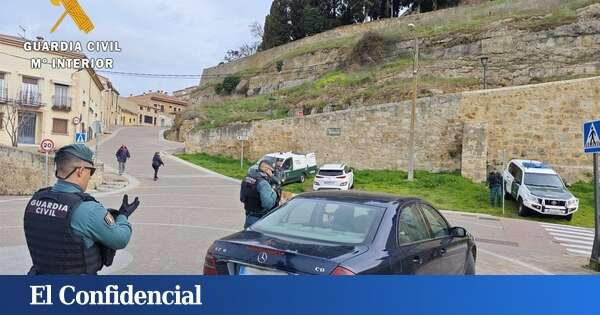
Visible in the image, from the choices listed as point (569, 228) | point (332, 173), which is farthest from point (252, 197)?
point (332, 173)

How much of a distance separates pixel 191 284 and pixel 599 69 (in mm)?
37099

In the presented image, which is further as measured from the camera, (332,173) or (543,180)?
(332,173)

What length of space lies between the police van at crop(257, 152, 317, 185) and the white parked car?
233 cm

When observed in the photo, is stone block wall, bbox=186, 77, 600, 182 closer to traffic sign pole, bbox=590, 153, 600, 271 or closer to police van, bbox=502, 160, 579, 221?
police van, bbox=502, 160, 579, 221

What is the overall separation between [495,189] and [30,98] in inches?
1411

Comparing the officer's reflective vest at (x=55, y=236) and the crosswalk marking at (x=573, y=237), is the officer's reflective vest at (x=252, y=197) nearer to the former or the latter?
the officer's reflective vest at (x=55, y=236)

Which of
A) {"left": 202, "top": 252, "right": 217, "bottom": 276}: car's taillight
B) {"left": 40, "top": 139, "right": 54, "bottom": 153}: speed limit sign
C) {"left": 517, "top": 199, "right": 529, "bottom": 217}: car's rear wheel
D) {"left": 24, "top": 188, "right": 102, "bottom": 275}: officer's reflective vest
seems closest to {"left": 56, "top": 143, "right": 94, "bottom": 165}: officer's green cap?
{"left": 24, "top": 188, "right": 102, "bottom": 275}: officer's reflective vest

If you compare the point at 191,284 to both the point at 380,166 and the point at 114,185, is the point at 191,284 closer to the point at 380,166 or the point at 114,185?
the point at 114,185

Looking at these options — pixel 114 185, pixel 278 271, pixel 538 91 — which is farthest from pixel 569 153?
pixel 278 271

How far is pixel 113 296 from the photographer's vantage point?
9.61ft

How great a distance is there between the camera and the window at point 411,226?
14.6ft

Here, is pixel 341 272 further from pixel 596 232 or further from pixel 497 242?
pixel 497 242

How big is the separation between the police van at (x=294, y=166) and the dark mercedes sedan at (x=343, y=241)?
766 inches

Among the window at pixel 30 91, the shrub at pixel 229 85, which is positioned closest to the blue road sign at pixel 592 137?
the window at pixel 30 91
